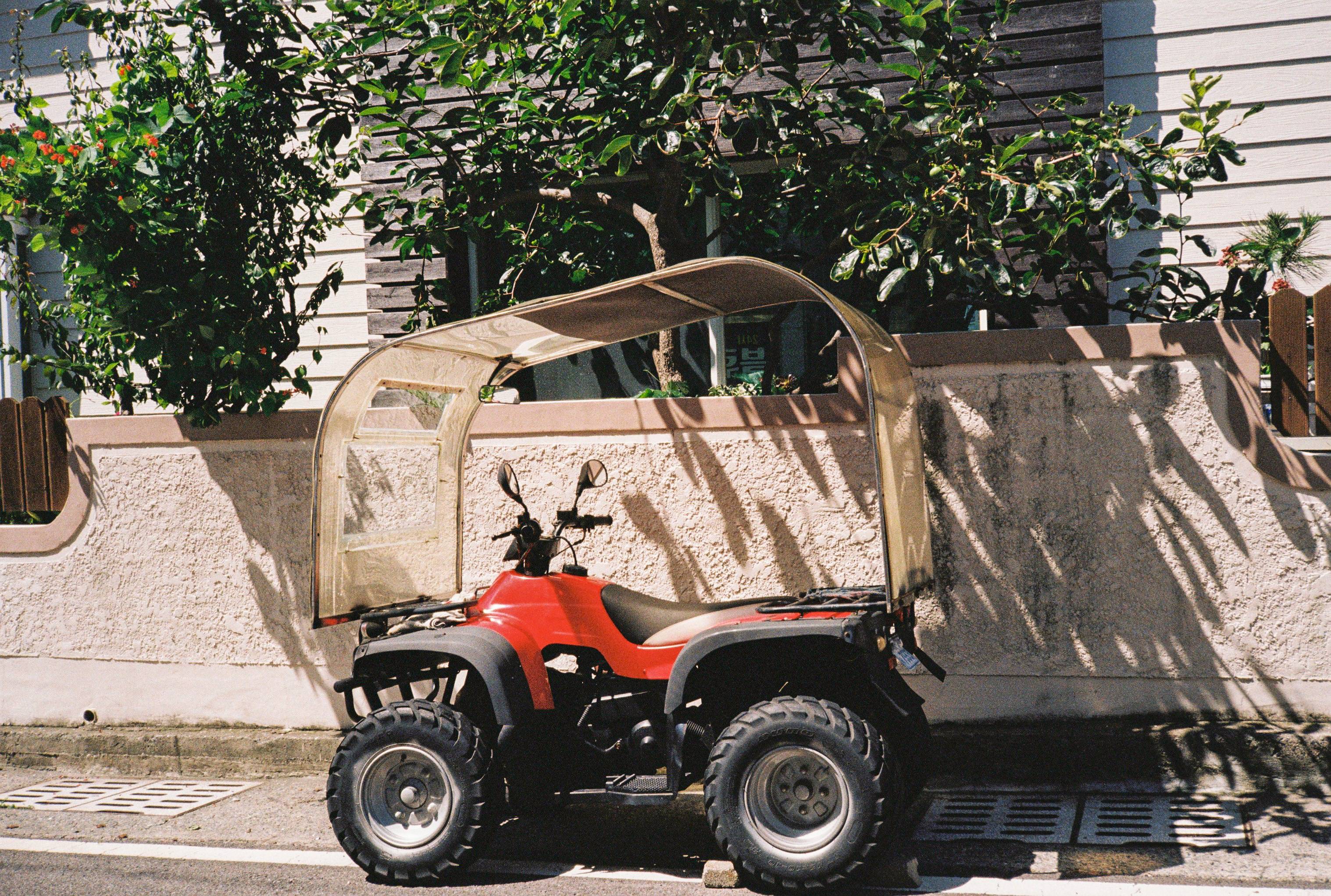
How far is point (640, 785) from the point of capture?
4.89 meters

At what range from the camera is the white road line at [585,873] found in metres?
4.39

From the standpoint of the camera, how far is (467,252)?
30.9ft

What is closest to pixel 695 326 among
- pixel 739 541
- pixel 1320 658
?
pixel 739 541

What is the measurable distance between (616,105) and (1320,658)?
466 centimetres

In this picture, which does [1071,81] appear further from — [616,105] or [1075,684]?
[1075,684]

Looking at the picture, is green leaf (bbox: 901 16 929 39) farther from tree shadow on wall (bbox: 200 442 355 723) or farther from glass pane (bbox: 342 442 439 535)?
tree shadow on wall (bbox: 200 442 355 723)

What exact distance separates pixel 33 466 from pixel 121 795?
2508mm

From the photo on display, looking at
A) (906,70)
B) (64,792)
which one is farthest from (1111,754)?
(64,792)

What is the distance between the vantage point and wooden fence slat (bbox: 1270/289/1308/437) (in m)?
5.86

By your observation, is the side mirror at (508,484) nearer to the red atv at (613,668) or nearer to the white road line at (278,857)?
the red atv at (613,668)

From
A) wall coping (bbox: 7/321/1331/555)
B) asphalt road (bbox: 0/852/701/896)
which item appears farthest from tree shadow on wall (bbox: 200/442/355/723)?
asphalt road (bbox: 0/852/701/896)

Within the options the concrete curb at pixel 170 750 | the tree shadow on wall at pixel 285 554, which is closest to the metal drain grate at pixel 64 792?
the concrete curb at pixel 170 750

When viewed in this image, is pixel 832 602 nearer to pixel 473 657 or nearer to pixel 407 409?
pixel 473 657

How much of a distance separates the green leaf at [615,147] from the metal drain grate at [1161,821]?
12.8 feet
